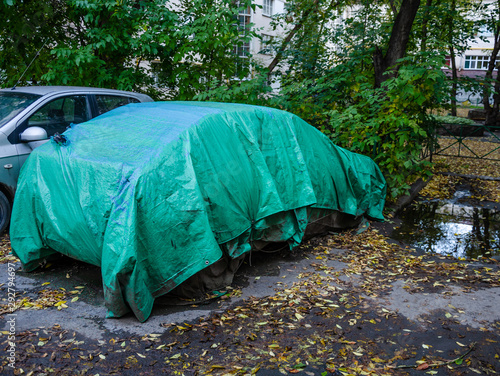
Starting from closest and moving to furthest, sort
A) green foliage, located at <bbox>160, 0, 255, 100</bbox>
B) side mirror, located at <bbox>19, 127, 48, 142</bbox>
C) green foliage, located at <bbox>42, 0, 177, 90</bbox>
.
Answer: side mirror, located at <bbox>19, 127, 48, 142</bbox> < green foliage, located at <bbox>42, 0, 177, 90</bbox> < green foliage, located at <bbox>160, 0, 255, 100</bbox>

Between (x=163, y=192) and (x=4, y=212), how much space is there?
2.86 m

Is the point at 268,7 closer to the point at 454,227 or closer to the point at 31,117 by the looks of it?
the point at 454,227

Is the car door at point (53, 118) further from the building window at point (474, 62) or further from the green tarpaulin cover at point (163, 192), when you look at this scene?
the building window at point (474, 62)

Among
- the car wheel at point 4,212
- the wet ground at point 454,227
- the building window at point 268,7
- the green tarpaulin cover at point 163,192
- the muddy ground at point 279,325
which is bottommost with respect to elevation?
the wet ground at point 454,227

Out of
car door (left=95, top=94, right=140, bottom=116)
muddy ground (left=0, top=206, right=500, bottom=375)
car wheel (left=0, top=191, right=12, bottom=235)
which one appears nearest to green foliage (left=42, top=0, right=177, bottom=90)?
car door (left=95, top=94, right=140, bottom=116)

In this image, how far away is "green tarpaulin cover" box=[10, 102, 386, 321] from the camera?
3.70 metres

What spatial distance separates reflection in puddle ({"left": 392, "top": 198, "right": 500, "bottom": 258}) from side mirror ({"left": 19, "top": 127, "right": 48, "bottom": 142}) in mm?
4948

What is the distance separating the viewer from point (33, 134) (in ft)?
17.6

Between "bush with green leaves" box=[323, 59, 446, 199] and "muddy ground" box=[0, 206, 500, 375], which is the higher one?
"bush with green leaves" box=[323, 59, 446, 199]

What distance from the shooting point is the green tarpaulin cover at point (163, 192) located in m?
3.70

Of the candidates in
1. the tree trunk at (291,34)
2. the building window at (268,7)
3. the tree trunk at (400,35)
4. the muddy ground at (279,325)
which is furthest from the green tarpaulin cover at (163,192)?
the building window at (268,7)

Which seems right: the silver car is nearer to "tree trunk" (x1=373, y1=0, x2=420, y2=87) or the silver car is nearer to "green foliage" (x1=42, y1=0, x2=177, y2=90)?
"green foliage" (x1=42, y1=0, x2=177, y2=90)

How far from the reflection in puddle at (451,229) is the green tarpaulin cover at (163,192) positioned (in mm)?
2022

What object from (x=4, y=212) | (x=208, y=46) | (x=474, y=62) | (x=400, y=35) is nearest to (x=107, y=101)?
(x=4, y=212)
